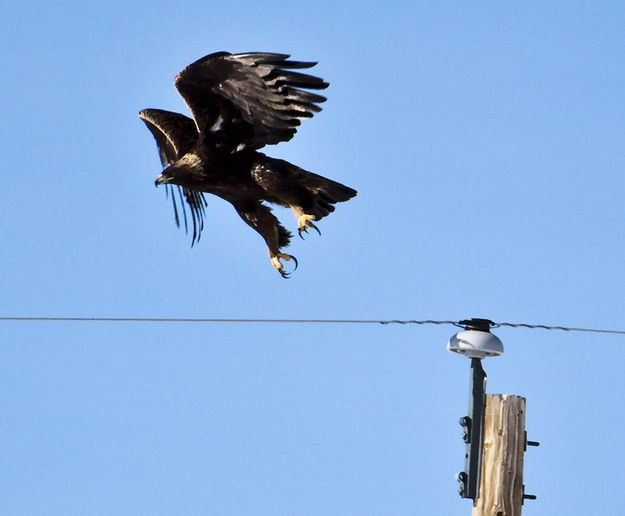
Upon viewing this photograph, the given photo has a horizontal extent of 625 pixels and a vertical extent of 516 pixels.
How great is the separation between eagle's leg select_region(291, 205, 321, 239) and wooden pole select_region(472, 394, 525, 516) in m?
1.92

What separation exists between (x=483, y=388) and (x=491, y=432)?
0.24 metres

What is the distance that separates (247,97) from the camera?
822 cm

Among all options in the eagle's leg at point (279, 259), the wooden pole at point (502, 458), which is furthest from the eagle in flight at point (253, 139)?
the wooden pole at point (502, 458)

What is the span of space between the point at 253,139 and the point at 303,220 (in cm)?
69

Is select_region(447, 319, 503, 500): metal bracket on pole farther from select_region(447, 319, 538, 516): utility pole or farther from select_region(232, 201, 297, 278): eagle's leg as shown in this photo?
select_region(232, 201, 297, 278): eagle's leg

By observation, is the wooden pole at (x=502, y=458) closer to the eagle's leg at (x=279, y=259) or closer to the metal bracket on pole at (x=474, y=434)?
the metal bracket on pole at (x=474, y=434)

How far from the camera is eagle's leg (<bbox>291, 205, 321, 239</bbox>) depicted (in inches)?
315

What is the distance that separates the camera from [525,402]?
650 centimetres

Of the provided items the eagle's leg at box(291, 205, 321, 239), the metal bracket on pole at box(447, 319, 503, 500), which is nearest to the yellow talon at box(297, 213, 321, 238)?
the eagle's leg at box(291, 205, 321, 239)

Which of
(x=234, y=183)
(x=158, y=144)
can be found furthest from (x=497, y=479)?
(x=158, y=144)

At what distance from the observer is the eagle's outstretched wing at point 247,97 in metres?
7.86

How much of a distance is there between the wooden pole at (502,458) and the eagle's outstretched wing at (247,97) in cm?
231

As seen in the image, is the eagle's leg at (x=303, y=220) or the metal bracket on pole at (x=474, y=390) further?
the eagle's leg at (x=303, y=220)

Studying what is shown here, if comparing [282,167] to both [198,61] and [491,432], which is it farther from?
[491,432]
